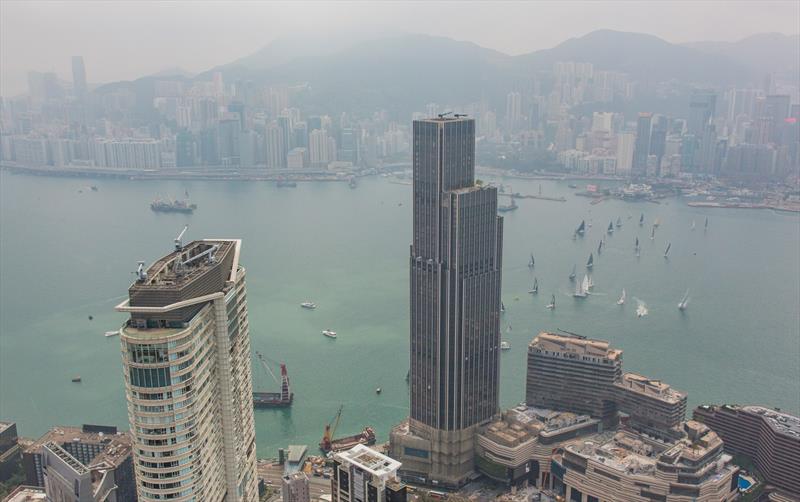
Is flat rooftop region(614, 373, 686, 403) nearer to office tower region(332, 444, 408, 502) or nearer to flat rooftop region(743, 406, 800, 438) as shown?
flat rooftop region(743, 406, 800, 438)

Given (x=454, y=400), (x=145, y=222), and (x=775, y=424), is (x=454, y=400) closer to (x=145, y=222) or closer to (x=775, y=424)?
(x=775, y=424)

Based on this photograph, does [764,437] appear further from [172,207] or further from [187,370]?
[172,207]

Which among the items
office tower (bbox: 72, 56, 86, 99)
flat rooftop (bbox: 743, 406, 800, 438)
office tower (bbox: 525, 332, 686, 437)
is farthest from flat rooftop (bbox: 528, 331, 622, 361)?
office tower (bbox: 72, 56, 86, 99)

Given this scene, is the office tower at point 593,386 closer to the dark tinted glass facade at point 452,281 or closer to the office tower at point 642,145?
the dark tinted glass facade at point 452,281

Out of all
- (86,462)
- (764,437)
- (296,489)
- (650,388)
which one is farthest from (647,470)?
(86,462)

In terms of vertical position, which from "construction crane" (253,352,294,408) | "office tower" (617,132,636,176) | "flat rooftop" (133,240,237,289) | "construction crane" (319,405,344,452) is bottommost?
"construction crane" (319,405,344,452)
